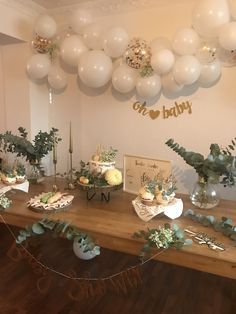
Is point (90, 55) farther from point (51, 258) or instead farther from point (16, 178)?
point (51, 258)

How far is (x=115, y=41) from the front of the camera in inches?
78.4

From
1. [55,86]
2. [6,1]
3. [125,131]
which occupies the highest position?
[6,1]

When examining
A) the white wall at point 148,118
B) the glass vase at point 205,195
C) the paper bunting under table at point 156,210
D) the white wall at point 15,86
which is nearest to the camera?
the paper bunting under table at point 156,210

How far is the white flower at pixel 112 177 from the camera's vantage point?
68.4 inches

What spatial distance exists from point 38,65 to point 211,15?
1381 millimetres

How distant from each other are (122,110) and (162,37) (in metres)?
0.70

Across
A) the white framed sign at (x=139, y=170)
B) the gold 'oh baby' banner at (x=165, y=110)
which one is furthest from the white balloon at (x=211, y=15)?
the white framed sign at (x=139, y=170)

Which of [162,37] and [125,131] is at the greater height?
[162,37]

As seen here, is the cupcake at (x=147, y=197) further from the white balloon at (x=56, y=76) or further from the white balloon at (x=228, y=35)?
the white balloon at (x=56, y=76)

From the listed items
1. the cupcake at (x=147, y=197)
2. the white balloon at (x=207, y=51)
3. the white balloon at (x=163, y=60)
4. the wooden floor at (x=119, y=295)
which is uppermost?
the white balloon at (x=207, y=51)

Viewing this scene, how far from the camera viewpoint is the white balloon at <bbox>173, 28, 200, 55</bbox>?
1.87 metres

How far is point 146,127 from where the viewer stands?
245 centimetres

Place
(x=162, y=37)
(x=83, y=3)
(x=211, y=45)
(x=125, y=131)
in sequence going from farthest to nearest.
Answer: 1. (x=125, y=131)
2. (x=83, y=3)
3. (x=162, y=37)
4. (x=211, y=45)

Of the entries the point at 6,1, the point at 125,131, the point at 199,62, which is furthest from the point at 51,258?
the point at 6,1
